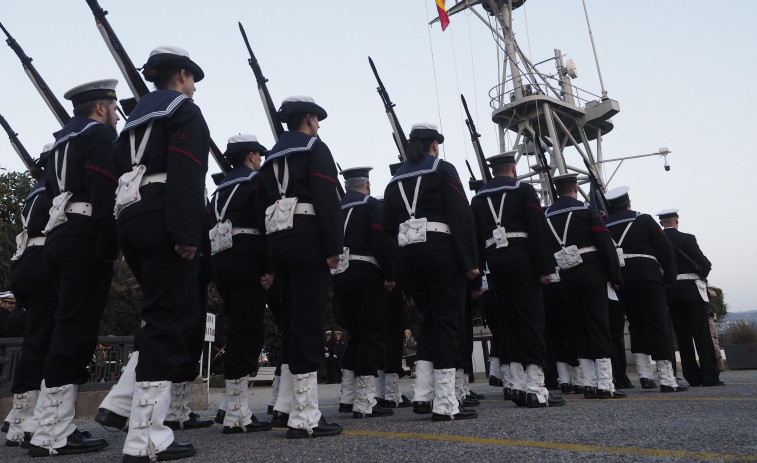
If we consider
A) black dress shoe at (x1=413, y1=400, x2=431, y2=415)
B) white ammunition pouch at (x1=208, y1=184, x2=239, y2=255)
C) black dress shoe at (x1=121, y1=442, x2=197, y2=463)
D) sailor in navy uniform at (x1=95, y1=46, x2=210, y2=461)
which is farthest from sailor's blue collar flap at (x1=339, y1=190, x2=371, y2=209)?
black dress shoe at (x1=121, y1=442, x2=197, y2=463)

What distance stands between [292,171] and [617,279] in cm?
389

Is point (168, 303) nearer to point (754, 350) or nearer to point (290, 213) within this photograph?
point (290, 213)

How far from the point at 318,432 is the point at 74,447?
5.04 ft

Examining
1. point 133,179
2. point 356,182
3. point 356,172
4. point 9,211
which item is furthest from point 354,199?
point 9,211

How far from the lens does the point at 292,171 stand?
165 inches

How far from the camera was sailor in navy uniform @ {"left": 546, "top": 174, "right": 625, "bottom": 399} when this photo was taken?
590cm

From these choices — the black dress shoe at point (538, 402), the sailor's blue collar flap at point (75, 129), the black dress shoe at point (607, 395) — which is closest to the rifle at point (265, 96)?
the sailor's blue collar flap at point (75, 129)

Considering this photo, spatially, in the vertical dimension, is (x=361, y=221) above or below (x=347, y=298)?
above

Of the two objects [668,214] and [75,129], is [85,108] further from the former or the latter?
[668,214]

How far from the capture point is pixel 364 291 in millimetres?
5344

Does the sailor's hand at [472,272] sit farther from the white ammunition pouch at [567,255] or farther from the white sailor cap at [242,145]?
the white sailor cap at [242,145]

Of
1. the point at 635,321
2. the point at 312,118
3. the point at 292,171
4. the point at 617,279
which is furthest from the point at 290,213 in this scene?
the point at 635,321

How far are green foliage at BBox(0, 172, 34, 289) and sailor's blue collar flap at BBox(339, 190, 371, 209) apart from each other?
47.4ft

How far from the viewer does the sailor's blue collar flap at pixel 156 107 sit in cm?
338
